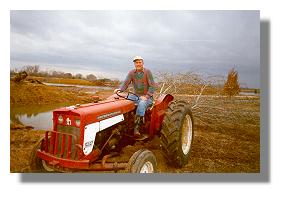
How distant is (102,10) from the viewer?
3732mm

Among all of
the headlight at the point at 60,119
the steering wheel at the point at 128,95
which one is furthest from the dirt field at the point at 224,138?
the headlight at the point at 60,119

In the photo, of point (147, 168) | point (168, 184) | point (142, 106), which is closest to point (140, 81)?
point (142, 106)

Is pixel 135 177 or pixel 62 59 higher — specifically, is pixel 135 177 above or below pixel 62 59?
below

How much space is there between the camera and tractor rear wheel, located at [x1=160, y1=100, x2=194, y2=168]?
3.52 metres

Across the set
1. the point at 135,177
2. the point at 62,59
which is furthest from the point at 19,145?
the point at 135,177

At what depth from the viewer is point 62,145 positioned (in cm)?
304

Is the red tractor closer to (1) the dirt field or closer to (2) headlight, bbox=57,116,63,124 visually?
(2) headlight, bbox=57,116,63,124

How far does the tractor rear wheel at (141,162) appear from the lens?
3092 millimetres

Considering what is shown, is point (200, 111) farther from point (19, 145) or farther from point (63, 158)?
point (19, 145)

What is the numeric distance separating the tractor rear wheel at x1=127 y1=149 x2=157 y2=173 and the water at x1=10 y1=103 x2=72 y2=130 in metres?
1.08

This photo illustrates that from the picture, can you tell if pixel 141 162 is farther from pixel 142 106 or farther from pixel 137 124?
pixel 142 106

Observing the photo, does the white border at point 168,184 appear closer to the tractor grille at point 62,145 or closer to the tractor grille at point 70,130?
the tractor grille at point 62,145

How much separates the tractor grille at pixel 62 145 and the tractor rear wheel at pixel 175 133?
3.40 ft
